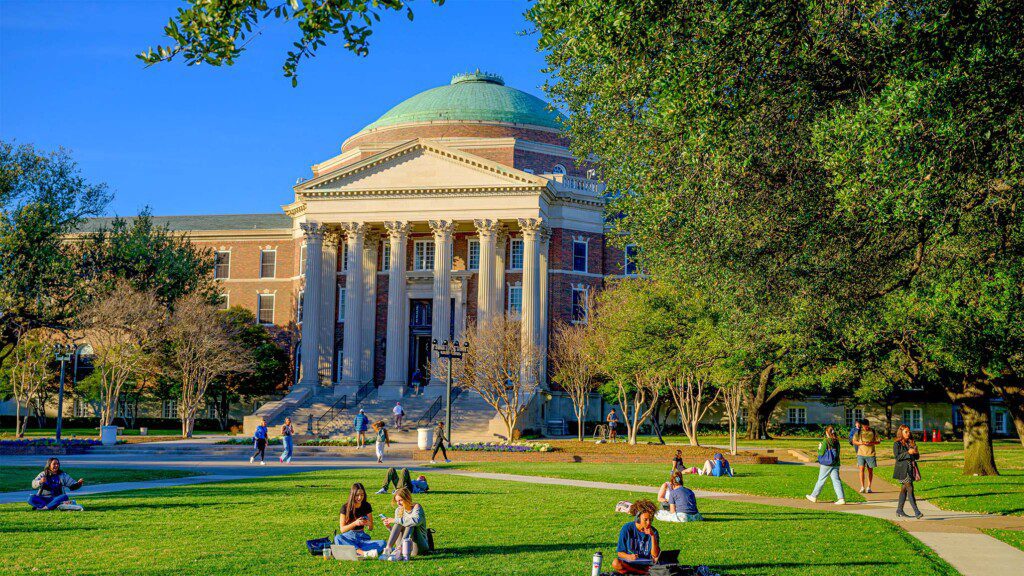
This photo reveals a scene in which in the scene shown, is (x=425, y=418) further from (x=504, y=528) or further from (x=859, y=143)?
(x=859, y=143)

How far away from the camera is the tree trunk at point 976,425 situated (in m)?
31.1

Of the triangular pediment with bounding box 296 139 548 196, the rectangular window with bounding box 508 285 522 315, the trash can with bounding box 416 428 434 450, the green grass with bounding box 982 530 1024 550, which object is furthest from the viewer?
the rectangular window with bounding box 508 285 522 315

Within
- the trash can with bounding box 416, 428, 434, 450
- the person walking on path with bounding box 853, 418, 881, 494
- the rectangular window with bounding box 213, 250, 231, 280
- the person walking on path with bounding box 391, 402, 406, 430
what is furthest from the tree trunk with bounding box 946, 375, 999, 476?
the rectangular window with bounding box 213, 250, 231, 280

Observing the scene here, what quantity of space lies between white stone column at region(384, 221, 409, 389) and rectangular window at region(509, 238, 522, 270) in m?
6.73

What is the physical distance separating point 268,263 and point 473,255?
17992 mm

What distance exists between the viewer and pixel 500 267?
6166cm

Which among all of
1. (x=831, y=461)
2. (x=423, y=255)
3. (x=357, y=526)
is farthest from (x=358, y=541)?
(x=423, y=255)

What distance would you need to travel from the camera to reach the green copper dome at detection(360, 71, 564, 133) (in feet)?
228

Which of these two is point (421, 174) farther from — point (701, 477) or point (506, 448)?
point (701, 477)

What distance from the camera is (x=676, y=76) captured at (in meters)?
14.1

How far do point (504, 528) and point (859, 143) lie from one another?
834cm

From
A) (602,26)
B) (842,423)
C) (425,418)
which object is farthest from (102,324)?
(842,423)

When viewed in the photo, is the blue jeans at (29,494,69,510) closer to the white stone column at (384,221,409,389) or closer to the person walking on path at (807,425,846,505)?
the person walking on path at (807,425,846,505)

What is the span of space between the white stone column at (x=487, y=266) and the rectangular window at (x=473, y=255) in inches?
134
